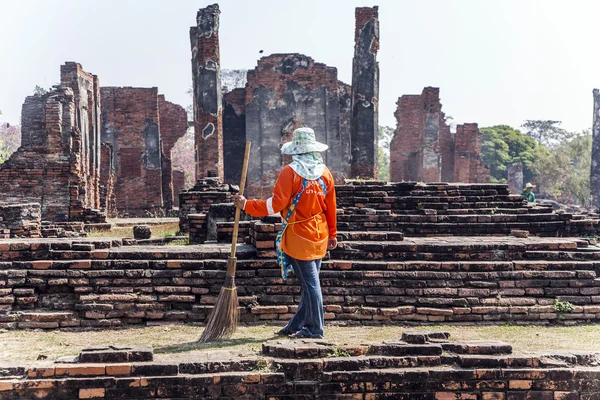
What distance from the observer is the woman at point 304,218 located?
4461 mm

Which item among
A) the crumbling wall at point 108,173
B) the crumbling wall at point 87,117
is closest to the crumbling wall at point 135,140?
the crumbling wall at point 108,173

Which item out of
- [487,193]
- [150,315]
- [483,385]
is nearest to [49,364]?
[150,315]

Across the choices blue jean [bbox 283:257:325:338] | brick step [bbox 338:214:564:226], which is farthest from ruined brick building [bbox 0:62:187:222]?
blue jean [bbox 283:257:325:338]

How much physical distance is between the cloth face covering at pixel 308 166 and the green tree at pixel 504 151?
1414 inches

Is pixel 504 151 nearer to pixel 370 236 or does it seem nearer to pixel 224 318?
pixel 370 236

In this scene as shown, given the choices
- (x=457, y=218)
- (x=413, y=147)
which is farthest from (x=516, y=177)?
(x=457, y=218)

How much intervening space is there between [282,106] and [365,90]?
124 inches

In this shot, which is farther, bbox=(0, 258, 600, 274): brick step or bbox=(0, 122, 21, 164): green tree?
bbox=(0, 122, 21, 164): green tree

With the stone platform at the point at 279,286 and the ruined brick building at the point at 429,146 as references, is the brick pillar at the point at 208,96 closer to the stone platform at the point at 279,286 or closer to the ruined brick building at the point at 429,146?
the stone platform at the point at 279,286

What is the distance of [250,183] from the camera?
751 inches

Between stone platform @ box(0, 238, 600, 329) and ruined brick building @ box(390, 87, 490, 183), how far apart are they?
19.3 metres

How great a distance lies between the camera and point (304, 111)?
1931 cm

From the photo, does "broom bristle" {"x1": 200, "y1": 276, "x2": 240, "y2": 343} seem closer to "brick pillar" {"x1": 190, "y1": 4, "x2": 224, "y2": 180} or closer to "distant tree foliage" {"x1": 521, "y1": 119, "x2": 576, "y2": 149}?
"brick pillar" {"x1": 190, "y1": 4, "x2": 224, "y2": 180}

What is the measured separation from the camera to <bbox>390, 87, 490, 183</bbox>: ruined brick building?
24641mm
